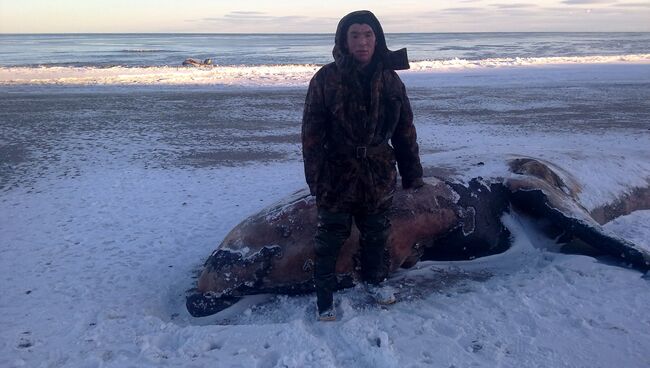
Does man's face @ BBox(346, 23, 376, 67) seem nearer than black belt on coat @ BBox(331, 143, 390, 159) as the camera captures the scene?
Yes

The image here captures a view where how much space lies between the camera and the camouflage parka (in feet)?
12.4

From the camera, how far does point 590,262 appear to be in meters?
4.80

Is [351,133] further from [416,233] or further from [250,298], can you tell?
[250,298]

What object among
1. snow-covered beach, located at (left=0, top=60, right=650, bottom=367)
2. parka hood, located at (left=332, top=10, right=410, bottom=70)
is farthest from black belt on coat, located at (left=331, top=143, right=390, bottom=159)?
snow-covered beach, located at (left=0, top=60, right=650, bottom=367)

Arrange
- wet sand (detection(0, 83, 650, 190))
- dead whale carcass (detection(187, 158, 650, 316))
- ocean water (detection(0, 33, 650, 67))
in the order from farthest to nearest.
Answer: ocean water (detection(0, 33, 650, 67)) < wet sand (detection(0, 83, 650, 190)) < dead whale carcass (detection(187, 158, 650, 316))

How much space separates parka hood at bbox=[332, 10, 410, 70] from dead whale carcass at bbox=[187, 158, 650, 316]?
137 centimetres

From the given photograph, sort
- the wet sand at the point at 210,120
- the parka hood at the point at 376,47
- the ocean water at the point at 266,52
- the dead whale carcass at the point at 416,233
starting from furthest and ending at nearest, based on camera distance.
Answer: the ocean water at the point at 266,52 < the wet sand at the point at 210,120 < the dead whale carcass at the point at 416,233 < the parka hood at the point at 376,47

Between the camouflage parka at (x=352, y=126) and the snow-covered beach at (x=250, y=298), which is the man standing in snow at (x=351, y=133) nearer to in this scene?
the camouflage parka at (x=352, y=126)

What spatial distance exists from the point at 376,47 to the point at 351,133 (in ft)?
2.01

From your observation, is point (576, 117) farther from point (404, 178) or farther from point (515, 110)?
point (404, 178)

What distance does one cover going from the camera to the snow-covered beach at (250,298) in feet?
A: 12.0

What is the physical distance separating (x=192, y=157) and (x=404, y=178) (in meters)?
5.73

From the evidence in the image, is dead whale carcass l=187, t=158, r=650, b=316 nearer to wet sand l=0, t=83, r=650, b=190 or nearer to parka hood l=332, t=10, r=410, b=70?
parka hood l=332, t=10, r=410, b=70

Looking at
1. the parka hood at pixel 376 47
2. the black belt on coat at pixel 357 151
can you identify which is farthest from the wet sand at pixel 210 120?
the parka hood at pixel 376 47
